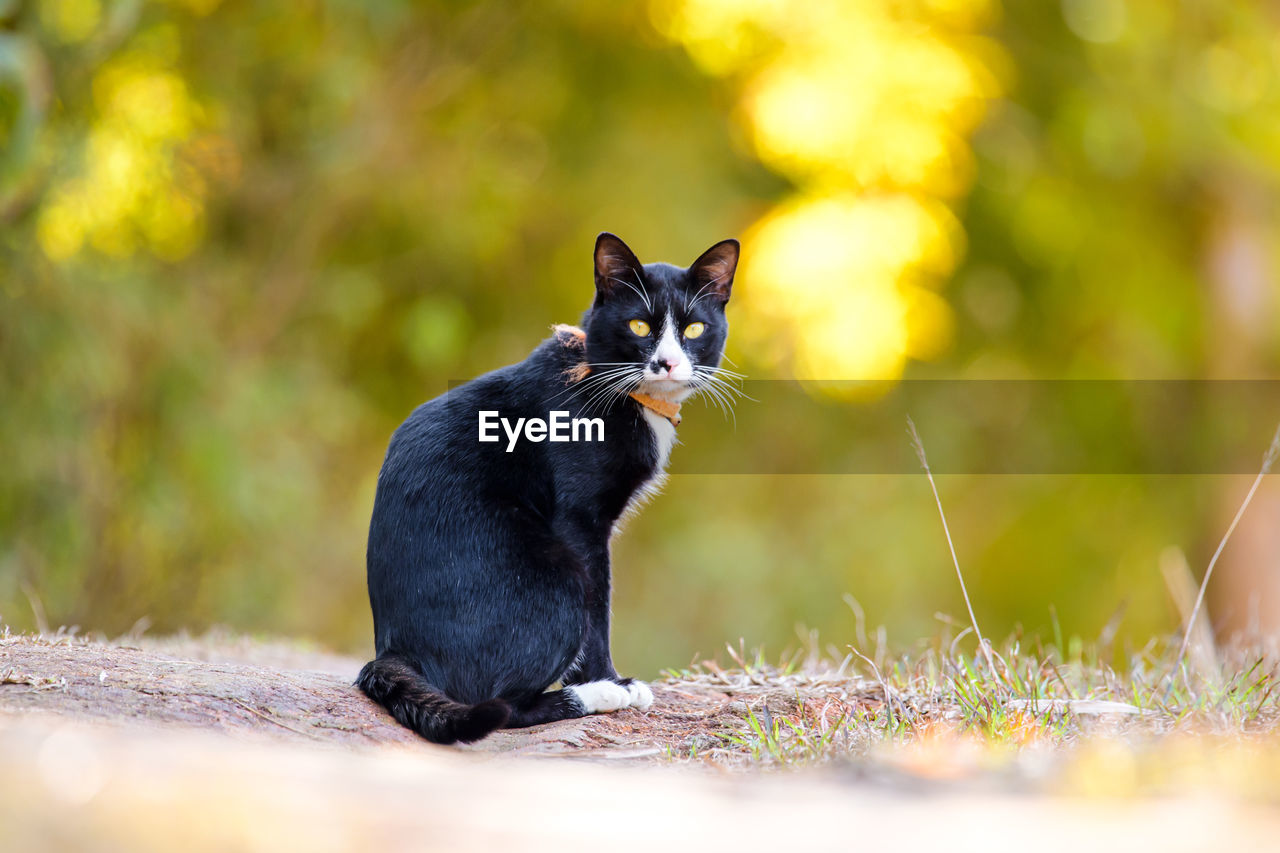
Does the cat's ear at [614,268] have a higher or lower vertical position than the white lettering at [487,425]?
higher

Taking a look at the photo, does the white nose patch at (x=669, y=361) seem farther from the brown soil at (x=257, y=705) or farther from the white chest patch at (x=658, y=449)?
the brown soil at (x=257, y=705)

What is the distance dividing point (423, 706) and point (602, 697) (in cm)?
55

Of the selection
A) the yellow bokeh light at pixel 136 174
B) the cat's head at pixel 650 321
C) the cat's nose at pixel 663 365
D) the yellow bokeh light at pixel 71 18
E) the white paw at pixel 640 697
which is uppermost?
the yellow bokeh light at pixel 71 18

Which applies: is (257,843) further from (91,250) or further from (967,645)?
(91,250)

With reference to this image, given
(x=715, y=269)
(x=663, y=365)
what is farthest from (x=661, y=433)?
(x=715, y=269)

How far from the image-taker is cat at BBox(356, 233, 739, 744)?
3070 mm

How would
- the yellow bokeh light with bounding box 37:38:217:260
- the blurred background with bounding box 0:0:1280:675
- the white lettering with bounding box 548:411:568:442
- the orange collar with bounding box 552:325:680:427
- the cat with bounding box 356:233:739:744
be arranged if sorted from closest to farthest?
the cat with bounding box 356:233:739:744
the white lettering with bounding box 548:411:568:442
the orange collar with bounding box 552:325:680:427
the yellow bokeh light with bounding box 37:38:217:260
the blurred background with bounding box 0:0:1280:675

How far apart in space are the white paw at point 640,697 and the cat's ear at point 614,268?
4.05ft

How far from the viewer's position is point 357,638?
9.03 m

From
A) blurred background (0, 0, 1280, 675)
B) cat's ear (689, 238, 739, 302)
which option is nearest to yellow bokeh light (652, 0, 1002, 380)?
blurred background (0, 0, 1280, 675)

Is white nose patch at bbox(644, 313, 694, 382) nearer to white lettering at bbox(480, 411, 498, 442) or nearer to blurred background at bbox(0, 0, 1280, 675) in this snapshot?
white lettering at bbox(480, 411, 498, 442)

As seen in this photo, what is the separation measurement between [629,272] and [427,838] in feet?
7.95

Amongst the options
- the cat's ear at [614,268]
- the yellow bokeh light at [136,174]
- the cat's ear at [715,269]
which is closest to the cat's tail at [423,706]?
the cat's ear at [614,268]

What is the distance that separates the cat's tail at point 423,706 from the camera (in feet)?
8.70
